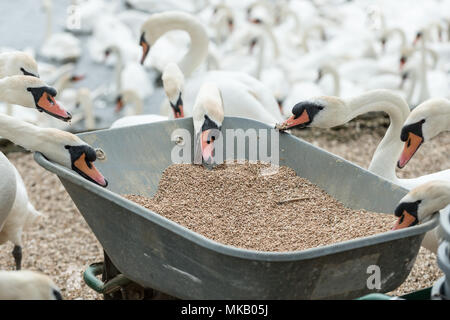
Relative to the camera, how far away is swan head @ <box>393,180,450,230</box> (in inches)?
94.7

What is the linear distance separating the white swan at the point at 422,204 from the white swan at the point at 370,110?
30.7 inches

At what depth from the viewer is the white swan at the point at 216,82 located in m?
4.31

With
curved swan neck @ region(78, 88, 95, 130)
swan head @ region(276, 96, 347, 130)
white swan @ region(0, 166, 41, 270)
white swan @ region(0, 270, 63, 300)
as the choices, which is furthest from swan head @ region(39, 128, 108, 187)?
curved swan neck @ region(78, 88, 95, 130)

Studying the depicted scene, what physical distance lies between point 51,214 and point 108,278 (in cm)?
220

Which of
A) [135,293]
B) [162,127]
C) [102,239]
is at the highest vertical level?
[162,127]

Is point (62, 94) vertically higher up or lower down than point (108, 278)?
lower down

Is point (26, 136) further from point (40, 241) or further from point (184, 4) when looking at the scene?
point (184, 4)

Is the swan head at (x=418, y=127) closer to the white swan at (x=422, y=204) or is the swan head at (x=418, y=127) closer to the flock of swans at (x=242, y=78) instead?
the flock of swans at (x=242, y=78)

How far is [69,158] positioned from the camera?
2.66 meters

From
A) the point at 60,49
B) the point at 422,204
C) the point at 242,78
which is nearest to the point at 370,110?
the point at 422,204

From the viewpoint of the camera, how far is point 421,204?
241 centimetres

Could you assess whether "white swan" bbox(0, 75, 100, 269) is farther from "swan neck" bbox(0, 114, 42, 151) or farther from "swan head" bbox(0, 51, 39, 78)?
"swan head" bbox(0, 51, 39, 78)

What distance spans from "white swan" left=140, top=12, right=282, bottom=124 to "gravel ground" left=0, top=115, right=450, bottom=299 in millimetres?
1156

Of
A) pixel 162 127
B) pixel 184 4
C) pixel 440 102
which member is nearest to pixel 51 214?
pixel 162 127
